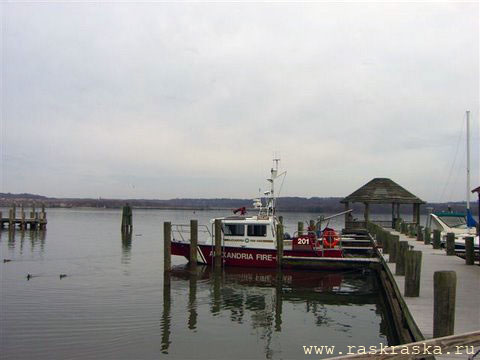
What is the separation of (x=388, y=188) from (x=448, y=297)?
29657mm

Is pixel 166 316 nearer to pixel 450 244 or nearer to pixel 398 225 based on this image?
pixel 450 244

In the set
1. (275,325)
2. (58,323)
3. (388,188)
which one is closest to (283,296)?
(275,325)

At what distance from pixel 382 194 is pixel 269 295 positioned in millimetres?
20695

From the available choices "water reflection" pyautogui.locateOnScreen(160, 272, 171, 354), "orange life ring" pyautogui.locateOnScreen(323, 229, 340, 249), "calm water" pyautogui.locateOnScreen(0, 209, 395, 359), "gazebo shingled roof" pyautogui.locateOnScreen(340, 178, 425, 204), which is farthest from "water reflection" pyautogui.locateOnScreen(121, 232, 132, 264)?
"gazebo shingled roof" pyautogui.locateOnScreen(340, 178, 425, 204)

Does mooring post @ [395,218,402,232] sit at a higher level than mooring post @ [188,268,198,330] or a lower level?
higher

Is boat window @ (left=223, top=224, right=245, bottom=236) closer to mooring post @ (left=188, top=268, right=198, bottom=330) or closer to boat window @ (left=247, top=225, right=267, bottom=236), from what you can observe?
boat window @ (left=247, top=225, right=267, bottom=236)

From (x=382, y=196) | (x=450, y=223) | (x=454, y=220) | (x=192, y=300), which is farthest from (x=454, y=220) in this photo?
(x=192, y=300)

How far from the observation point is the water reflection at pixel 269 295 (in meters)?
13.6

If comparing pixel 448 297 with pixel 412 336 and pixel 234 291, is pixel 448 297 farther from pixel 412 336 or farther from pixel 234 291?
pixel 234 291

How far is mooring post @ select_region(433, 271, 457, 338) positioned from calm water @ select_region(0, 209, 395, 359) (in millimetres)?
3855

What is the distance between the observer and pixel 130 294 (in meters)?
17.9

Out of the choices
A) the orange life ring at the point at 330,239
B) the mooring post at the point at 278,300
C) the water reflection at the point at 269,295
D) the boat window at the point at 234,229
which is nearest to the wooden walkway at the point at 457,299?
the water reflection at the point at 269,295

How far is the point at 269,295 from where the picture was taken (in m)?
17.8

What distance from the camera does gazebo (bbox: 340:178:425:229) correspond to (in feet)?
115
